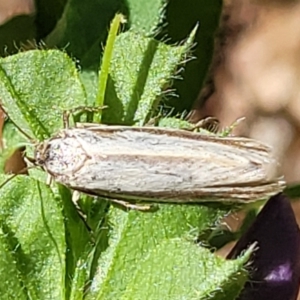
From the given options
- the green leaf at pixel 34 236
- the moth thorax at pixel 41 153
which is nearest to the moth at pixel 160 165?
the moth thorax at pixel 41 153

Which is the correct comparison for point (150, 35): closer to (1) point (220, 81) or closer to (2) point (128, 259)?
(2) point (128, 259)

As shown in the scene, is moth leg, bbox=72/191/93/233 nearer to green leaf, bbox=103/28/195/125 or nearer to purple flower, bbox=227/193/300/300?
green leaf, bbox=103/28/195/125

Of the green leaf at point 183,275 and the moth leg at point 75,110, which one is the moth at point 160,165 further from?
the green leaf at point 183,275

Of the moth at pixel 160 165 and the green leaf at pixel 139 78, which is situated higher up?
the green leaf at pixel 139 78

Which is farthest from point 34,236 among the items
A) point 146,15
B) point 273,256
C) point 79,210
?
point 146,15

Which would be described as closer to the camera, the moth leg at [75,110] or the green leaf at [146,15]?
the moth leg at [75,110]

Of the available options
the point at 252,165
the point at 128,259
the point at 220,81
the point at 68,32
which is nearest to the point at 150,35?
the point at 68,32
